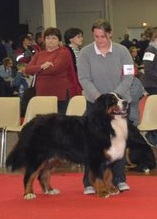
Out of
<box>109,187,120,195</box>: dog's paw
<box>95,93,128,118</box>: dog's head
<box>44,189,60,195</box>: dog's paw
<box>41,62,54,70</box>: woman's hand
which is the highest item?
<box>41,62,54,70</box>: woman's hand

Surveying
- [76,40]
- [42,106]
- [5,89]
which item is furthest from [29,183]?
[5,89]

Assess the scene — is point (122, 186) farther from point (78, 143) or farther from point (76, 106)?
point (76, 106)

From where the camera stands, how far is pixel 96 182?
16.2ft

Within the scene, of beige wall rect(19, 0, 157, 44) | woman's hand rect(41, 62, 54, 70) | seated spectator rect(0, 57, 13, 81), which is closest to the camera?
woman's hand rect(41, 62, 54, 70)

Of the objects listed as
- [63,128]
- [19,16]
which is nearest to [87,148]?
[63,128]

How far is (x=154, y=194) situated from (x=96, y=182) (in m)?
0.55

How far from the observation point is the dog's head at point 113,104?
4844mm

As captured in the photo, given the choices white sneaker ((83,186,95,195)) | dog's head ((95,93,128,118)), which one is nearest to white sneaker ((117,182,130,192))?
white sneaker ((83,186,95,195))

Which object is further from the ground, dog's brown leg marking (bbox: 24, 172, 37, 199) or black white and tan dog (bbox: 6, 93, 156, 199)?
black white and tan dog (bbox: 6, 93, 156, 199)

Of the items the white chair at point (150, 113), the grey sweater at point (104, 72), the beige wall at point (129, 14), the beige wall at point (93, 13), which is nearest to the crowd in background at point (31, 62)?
the white chair at point (150, 113)

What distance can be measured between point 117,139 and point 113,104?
0.33 m

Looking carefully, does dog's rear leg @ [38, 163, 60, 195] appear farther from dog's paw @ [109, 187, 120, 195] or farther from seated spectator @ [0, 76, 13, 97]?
seated spectator @ [0, 76, 13, 97]

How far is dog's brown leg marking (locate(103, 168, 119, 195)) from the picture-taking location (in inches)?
198

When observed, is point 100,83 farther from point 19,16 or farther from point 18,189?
point 19,16
